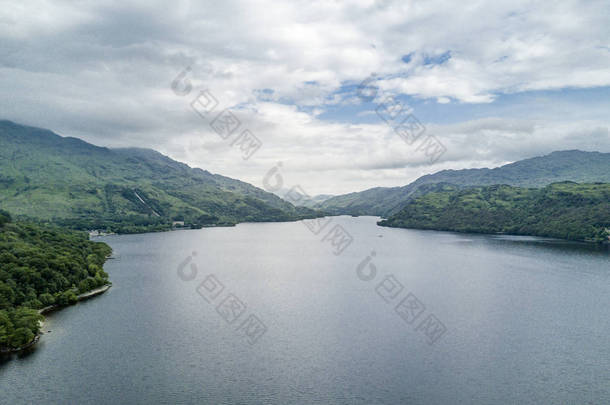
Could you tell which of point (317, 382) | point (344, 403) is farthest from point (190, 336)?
point (344, 403)

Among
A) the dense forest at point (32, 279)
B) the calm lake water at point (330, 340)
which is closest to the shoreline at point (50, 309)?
the dense forest at point (32, 279)

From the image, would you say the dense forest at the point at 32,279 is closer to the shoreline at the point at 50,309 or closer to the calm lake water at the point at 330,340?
the shoreline at the point at 50,309

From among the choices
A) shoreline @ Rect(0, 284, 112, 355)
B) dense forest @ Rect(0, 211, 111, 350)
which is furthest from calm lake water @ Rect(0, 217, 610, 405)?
dense forest @ Rect(0, 211, 111, 350)

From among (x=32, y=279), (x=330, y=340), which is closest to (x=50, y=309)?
(x=32, y=279)

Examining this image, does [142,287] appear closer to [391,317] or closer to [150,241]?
[391,317]

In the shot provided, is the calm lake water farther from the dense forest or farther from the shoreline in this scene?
the dense forest

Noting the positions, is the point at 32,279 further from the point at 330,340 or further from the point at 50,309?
the point at 330,340
